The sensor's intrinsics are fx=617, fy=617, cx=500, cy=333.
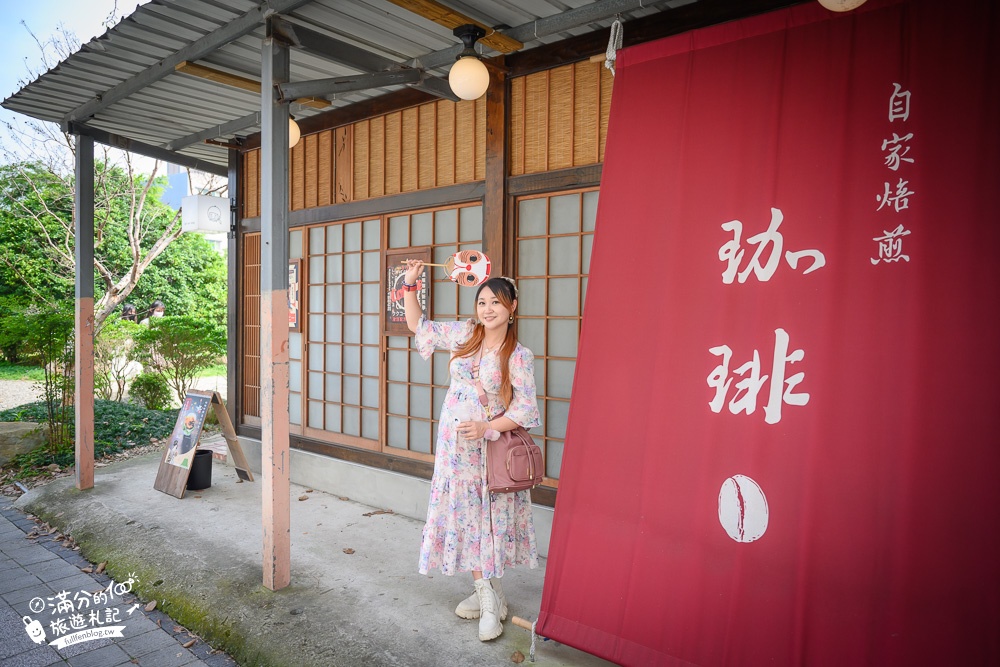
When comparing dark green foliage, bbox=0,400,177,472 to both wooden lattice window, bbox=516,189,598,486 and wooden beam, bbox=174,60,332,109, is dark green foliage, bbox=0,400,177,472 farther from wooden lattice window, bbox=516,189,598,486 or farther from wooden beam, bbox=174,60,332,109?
wooden lattice window, bbox=516,189,598,486

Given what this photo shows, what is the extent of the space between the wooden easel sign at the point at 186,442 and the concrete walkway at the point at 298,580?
0.16 meters

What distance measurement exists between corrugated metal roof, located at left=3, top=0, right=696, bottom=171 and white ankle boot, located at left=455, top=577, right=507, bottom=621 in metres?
3.35

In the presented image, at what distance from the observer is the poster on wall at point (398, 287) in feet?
18.3

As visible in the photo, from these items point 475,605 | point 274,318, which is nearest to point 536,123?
point 274,318

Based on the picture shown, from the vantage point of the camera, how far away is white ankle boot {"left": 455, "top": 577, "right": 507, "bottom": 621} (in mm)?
3537

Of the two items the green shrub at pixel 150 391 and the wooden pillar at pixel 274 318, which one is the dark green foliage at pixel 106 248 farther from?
the wooden pillar at pixel 274 318

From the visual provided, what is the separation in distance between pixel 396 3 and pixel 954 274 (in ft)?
10.3

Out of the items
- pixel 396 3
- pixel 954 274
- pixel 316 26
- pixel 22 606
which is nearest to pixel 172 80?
pixel 316 26

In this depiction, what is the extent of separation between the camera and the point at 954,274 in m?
2.34

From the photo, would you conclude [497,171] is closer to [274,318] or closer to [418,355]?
[418,355]

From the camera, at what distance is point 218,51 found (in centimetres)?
459

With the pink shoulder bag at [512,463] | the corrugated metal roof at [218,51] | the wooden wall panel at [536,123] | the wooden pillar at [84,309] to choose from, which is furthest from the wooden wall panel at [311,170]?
the pink shoulder bag at [512,463]

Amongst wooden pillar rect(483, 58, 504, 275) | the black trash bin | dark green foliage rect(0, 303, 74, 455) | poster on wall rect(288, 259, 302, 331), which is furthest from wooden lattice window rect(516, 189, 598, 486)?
dark green foliage rect(0, 303, 74, 455)

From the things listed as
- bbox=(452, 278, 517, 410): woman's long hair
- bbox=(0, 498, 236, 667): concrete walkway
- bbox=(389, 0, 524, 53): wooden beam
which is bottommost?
bbox=(0, 498, 236, 667): concrete walkway
